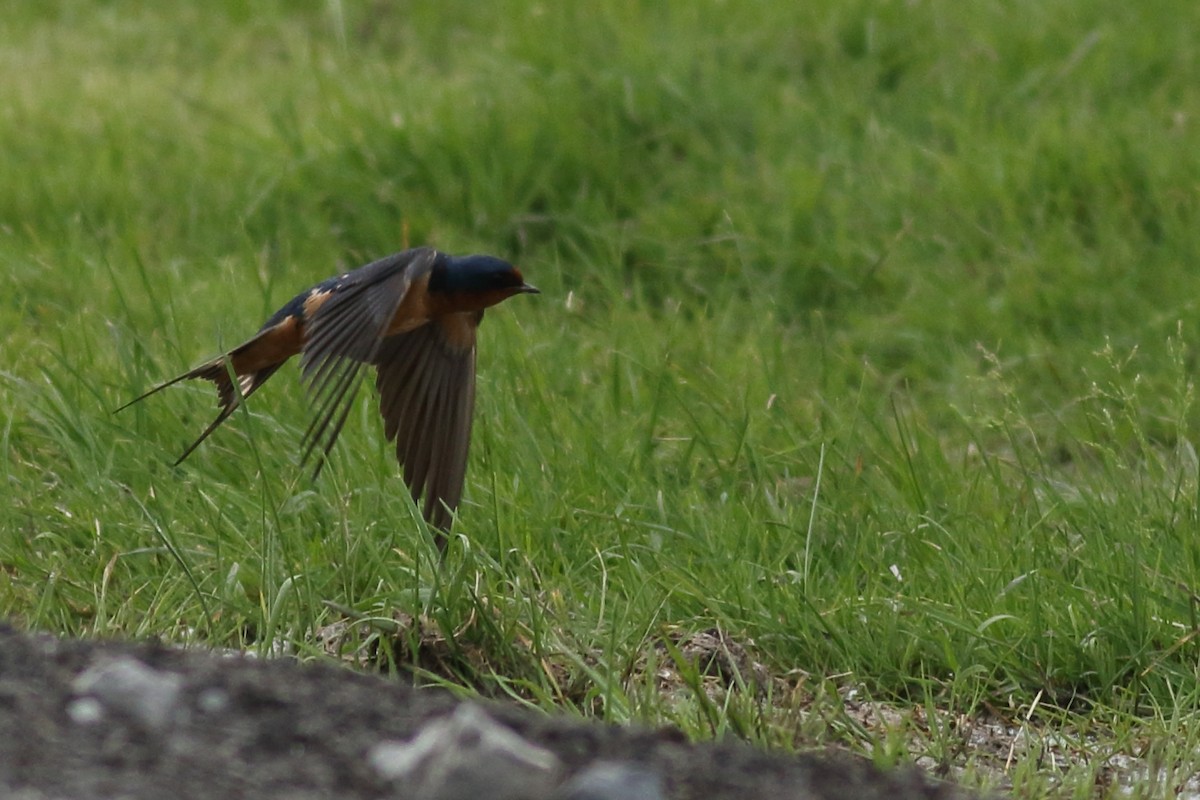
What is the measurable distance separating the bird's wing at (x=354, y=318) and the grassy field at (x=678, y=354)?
18 centimetres

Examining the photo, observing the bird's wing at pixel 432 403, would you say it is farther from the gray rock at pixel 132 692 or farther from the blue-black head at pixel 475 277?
the gray rock at pixel 132 692

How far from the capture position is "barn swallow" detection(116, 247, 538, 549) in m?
3.21

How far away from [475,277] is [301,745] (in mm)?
1483

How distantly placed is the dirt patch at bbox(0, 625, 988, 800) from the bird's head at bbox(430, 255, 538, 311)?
114 centimetres

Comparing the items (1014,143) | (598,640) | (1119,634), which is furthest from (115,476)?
(1014,143)

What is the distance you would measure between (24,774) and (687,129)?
4.16m

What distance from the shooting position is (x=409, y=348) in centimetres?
356

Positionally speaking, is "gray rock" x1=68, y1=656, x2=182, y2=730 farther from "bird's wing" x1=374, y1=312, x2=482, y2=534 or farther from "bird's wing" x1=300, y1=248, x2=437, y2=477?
"bird's wing" x1=374, y1=312, x2=482, y2=534

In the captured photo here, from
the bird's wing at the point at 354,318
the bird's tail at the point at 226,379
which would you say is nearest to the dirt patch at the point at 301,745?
the bird's wing at the point at 354,318

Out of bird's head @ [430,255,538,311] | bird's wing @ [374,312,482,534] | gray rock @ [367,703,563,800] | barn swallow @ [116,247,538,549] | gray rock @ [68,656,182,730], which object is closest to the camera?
gray rock @ [367,703,563,800]

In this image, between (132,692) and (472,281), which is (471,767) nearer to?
(132,692)

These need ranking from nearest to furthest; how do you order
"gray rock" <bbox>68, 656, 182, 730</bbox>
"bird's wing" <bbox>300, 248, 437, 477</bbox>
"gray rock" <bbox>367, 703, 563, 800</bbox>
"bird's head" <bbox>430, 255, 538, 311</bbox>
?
"gray rock" <bbox>367, 703, 563, 800</bbox> → "gray rock" <bbox>68, 656, 182, 730</bbox> → "bird's wing" <bbox>300, 248, 437, 477</bbox> → "bird's head" <bbox>430, 255, 538, 311</bbox>

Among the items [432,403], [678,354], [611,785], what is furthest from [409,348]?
[611,785]

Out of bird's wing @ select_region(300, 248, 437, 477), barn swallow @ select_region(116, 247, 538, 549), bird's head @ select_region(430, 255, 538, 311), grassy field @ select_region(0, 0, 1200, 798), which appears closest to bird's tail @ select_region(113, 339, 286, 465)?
barn swallow @ select_region(116, 247, 538, 549)
